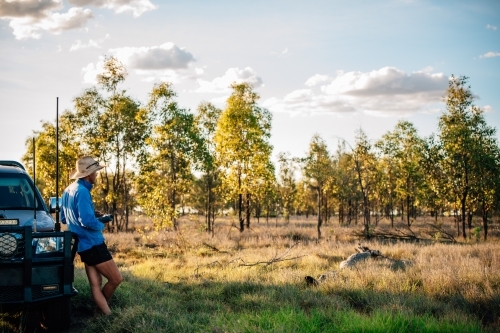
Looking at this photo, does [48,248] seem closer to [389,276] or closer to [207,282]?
[207,282]

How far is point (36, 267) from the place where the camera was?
5605mm

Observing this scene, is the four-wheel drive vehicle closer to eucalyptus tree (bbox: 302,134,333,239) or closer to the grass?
the grass

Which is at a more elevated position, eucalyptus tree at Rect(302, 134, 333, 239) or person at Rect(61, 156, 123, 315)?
eucalyptus tree at Rect(302, 134, 333, 239)

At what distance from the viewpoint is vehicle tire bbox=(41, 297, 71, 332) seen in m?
6.09

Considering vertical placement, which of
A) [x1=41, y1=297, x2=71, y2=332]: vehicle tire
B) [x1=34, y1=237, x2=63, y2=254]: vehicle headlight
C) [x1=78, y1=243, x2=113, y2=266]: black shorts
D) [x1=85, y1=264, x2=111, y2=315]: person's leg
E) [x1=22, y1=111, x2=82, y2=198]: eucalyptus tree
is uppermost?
[x1=22, y1=111, x2=82, y2=198]: eucalyptus tree

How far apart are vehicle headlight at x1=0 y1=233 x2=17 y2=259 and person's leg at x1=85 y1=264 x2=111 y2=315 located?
3.25ft

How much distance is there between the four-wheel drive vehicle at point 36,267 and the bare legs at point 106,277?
31 cm

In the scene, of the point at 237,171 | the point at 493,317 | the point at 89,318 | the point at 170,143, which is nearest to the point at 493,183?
the point at 237,171

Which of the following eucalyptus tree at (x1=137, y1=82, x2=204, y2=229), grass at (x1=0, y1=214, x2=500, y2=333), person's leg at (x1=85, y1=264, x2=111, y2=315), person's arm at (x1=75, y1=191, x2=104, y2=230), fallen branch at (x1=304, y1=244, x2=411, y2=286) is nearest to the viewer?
grass at (x1=0, y1=214, x2=500, y2=333)

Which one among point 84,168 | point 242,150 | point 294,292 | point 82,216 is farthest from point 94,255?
point 242,150

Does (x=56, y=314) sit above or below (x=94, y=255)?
below

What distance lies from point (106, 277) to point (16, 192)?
2.27 m

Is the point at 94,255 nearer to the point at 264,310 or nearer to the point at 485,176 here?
the point at 264,310

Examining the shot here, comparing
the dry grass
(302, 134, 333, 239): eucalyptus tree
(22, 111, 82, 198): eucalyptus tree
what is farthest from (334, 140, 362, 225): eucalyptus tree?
the dry grass
